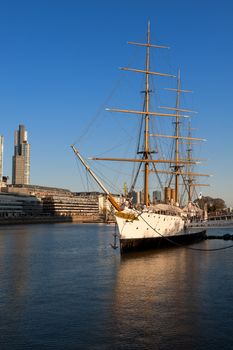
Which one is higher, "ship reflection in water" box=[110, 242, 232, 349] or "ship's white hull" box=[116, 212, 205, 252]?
"ship's white hull" box=[116, 212, 205, 252]

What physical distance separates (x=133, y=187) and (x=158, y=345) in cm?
4136

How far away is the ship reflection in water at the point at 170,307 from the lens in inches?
712

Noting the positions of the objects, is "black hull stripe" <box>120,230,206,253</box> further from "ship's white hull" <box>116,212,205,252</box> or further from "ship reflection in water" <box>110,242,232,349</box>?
"ship reflection in water" <box>110,242,232,349</box>

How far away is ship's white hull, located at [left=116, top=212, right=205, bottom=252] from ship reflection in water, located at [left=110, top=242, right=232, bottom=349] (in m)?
7.59

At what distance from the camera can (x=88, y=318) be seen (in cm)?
2083

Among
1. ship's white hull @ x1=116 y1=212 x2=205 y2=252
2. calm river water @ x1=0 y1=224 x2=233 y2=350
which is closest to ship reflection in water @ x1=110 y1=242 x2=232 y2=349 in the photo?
calm river water @ x1=0 y1=224 x2=233 y2=350

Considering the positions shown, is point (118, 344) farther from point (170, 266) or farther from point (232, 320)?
point (170, 266)

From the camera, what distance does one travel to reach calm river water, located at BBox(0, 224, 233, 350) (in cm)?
1786

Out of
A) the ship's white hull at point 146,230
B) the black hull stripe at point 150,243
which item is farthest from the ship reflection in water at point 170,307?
the black hull stripe at point 150,243

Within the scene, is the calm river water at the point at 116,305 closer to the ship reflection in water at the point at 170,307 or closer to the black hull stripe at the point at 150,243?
the ship reflection in water at the point at 170,307

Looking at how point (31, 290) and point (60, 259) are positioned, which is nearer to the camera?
point (31, 290)

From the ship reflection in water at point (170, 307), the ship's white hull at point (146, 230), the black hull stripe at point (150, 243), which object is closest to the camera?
the ship reflection in water at point (170, 307)

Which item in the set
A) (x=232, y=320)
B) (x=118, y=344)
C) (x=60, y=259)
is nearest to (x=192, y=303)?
(x=232, y=320)

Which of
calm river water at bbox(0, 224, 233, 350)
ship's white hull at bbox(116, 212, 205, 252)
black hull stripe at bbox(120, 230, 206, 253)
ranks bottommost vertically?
calm river water at bbox(0, 224, 233, 350)
